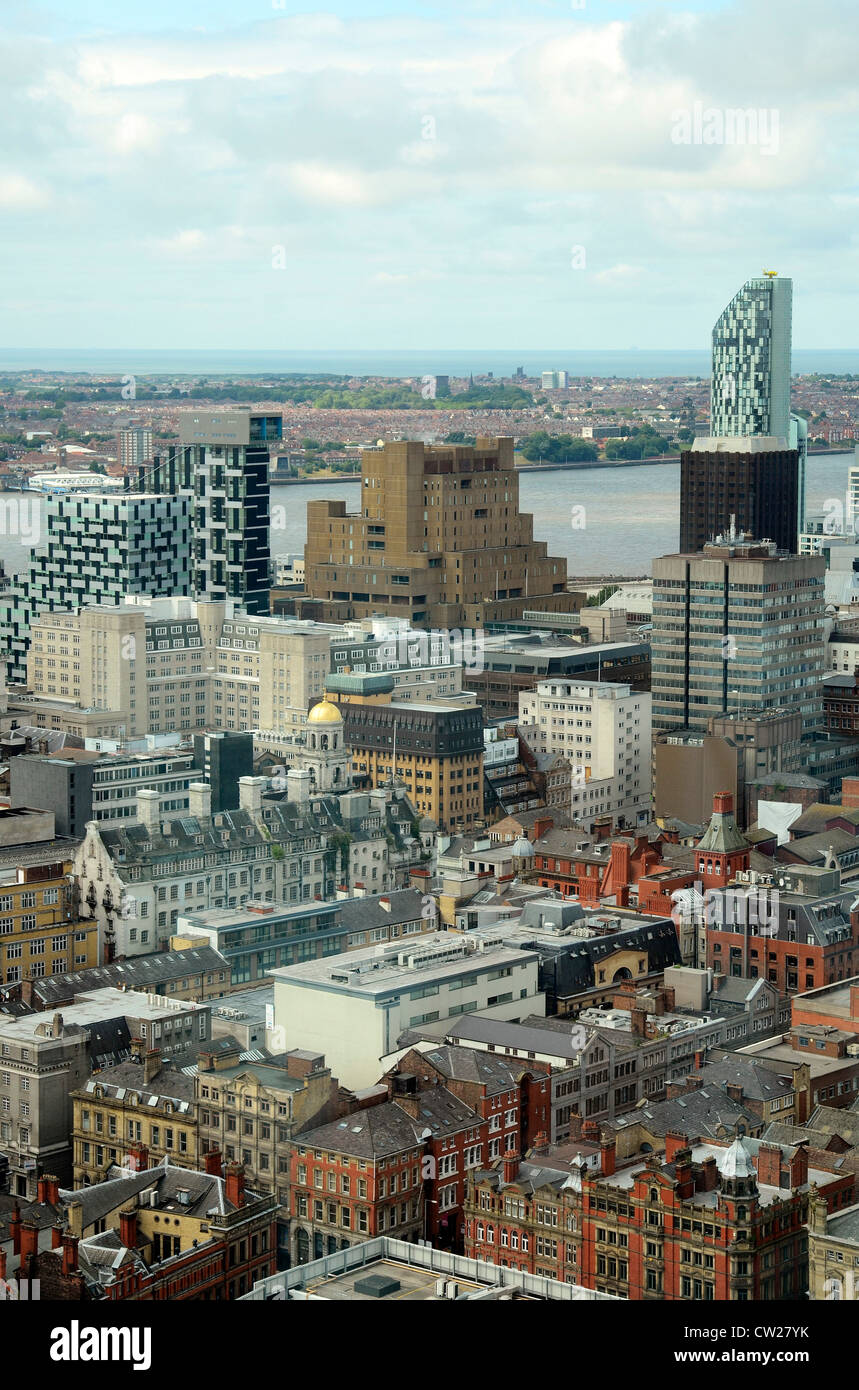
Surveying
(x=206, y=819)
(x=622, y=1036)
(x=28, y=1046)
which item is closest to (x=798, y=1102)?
(x=622, y=1036)

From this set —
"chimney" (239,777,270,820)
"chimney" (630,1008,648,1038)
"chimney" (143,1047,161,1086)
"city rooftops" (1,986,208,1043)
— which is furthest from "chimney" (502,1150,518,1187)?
"chimney" (239,777,270,820)

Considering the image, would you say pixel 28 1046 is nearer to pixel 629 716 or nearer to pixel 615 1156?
pixel 615 1156

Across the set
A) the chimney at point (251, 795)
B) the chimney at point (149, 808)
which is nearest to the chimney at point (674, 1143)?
the chimney at point (149, 808)

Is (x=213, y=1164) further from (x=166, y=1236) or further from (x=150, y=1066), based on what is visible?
(x=150, y=1066)

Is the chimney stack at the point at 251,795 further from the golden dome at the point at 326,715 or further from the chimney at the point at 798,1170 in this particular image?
the chimney at the point at 798,1170

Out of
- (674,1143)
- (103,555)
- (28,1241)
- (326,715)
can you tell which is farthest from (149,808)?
(103,555)
